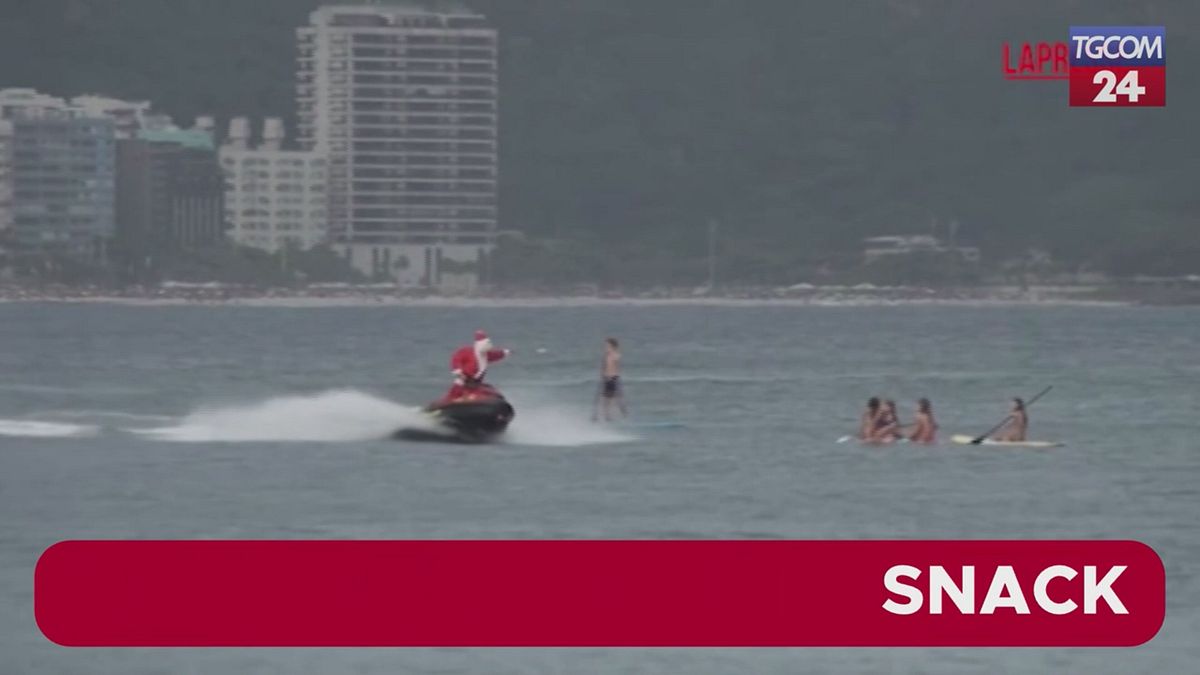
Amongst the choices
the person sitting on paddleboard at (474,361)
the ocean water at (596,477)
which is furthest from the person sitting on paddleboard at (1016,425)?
the person sitting on paddleboard at (474,361)

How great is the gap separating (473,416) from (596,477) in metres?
2.99

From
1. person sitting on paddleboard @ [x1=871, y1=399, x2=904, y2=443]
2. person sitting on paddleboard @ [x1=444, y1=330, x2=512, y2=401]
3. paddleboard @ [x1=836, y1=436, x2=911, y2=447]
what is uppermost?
person sitting on paddleboard @ [x1=444, y1=330, x2=512, y2=401]

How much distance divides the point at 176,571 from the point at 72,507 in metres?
10.2

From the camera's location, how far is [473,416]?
40.9 meters

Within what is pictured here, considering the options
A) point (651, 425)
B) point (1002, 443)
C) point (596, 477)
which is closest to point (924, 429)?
point (1002, 443)

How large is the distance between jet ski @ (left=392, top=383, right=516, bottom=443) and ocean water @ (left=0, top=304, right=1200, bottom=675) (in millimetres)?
373

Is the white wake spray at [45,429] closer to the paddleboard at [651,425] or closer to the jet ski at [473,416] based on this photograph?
the jet ski at [473,416]

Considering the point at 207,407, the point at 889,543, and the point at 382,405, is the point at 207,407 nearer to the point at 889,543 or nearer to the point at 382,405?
the point at 382,405

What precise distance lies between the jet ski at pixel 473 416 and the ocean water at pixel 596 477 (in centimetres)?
37

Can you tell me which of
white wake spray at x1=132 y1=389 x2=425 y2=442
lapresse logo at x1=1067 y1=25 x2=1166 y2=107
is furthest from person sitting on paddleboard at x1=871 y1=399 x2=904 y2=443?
white wake spray at x1=132 y1=389 x2=425 y2=442

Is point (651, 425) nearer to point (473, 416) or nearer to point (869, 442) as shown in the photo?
point (869, 442)

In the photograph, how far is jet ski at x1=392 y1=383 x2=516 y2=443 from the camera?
40.8 m

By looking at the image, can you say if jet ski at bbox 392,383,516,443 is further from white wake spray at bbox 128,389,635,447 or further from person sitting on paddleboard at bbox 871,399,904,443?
person sitting on paddleboard at bbox 871,399,904,443

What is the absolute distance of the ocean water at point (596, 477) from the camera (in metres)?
23.8
